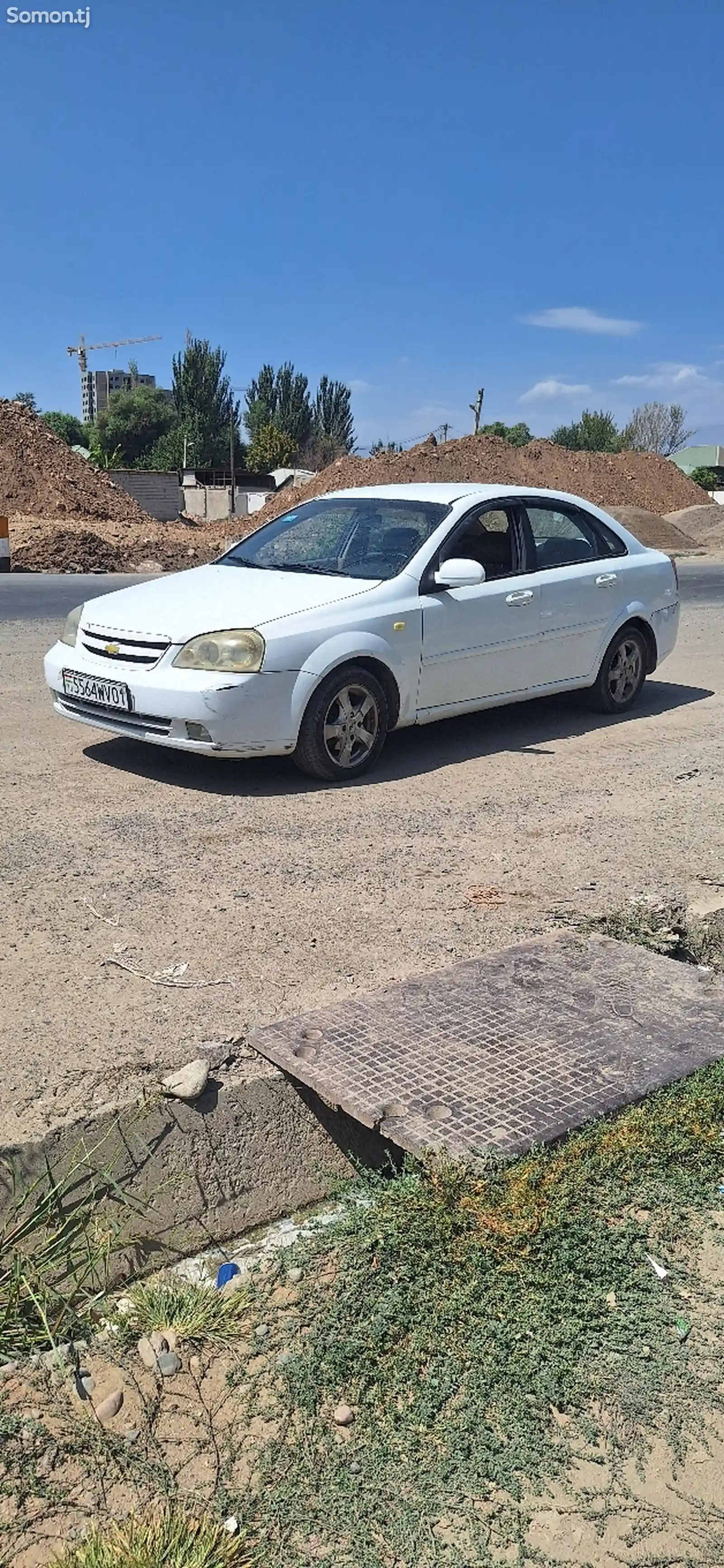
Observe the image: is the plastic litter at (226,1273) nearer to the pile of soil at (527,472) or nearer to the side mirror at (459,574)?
the side mirror at (459,574)

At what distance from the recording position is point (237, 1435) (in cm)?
235

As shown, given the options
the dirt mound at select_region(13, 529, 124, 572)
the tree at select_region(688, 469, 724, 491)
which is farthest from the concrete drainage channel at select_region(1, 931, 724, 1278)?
the tree at select_region(688, 469, 724, 491)

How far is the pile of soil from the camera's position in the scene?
1639 inches

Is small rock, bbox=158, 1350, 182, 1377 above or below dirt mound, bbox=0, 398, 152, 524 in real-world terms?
below

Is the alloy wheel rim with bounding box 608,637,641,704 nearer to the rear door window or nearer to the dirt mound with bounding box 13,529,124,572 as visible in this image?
the rear door window

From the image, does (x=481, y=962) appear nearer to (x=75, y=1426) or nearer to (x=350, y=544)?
(x=75, y=1426)

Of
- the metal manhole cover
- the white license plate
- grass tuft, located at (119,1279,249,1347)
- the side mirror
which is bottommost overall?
grass tuft, located at (119,1279,249,1347)

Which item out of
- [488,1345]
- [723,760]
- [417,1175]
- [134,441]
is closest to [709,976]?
[417,1175]

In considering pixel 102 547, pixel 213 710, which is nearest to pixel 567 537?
pixel 213 710

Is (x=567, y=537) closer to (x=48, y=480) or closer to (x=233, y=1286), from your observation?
(x=233, y=1286)

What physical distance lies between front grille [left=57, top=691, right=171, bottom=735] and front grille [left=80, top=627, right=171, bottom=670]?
0.24 meters

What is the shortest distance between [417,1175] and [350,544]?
15.6ft

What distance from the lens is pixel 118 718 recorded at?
20.6 feet

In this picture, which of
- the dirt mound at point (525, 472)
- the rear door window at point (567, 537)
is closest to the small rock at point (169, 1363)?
the rear door window at point (567, 537)
